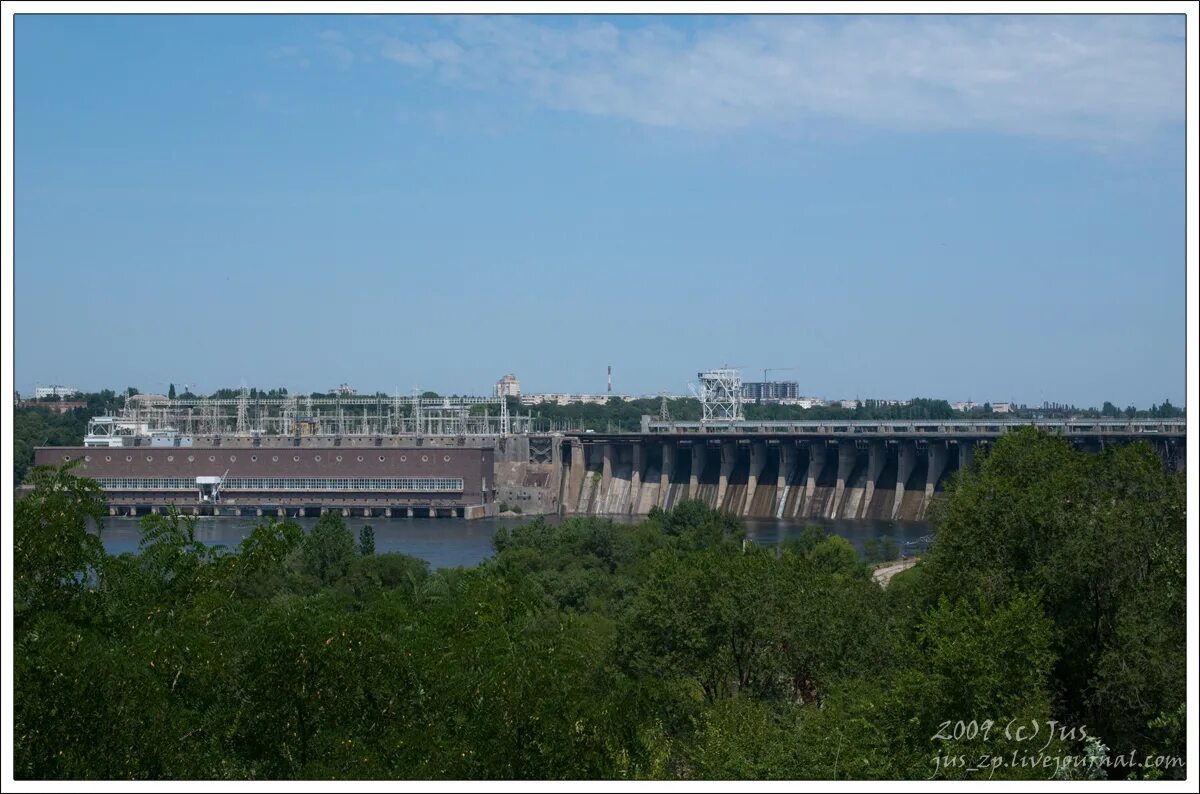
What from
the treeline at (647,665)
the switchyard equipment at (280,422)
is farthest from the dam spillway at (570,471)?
the treeline at (647,665)

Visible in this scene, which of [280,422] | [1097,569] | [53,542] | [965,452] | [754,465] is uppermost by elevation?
[53,542]

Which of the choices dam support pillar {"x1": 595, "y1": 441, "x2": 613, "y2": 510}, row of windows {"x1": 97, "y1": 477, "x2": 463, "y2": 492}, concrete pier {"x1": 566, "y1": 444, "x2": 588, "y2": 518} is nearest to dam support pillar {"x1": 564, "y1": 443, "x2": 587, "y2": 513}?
concrete pier {"x1": 566, "y1": 444, "x2": 588, "y2": 518}

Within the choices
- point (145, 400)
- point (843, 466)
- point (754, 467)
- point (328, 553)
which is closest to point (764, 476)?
point (754, 467)

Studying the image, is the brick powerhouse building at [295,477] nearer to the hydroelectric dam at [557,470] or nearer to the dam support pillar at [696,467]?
the hydroelectric dam at [557,470]

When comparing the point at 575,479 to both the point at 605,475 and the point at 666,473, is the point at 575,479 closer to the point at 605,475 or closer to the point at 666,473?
the point at 605,475

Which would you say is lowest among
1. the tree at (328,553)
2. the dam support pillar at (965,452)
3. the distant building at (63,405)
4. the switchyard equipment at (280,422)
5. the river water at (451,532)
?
the river water at (451,532)

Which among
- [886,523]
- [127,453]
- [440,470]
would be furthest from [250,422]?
[886,523]

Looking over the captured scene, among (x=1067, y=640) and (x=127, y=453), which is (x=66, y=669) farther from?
(x=127, y=453)
